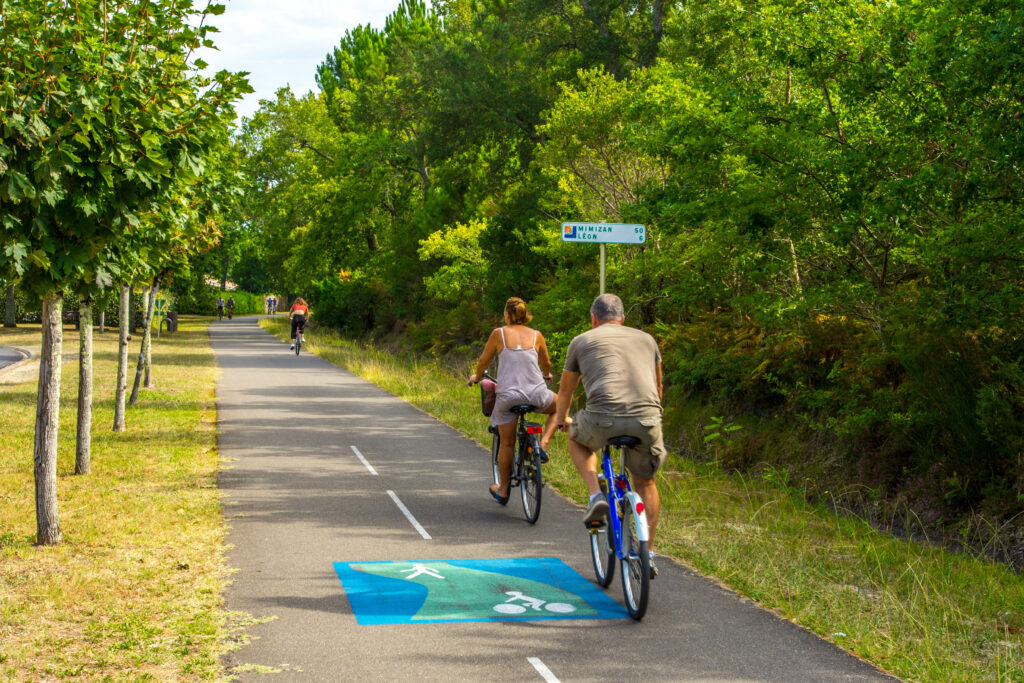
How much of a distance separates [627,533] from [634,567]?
0.22 m

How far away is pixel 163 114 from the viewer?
7.47 metres

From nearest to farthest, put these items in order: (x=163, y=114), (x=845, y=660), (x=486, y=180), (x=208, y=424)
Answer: (x=845, y=660), (x=163, y=114), (x=208, y=424), (x=486, y=180)

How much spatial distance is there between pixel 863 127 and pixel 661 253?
5064mm

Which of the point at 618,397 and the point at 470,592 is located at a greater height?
the point at 618,397

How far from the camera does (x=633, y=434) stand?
6.39 metres

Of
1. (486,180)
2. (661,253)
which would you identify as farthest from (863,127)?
(486,180)

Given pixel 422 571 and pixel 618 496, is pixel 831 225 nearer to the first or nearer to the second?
pixel 618 496

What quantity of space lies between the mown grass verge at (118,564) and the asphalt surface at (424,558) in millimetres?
274

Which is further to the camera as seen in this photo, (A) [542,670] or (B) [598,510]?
(B) [598,510]

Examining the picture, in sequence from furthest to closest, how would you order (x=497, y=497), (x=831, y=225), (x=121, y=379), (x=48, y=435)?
(x=121, y=379) < (x=831, y=225) < (x=497, y=497) < (x=48, y=435)

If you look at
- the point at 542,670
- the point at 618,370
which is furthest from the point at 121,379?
the point at 542,670

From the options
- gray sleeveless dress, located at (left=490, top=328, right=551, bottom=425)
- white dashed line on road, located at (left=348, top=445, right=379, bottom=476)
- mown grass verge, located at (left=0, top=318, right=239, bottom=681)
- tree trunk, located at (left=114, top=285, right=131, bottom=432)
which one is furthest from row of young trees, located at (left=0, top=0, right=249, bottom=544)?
tree trunk, located at (left=114, top=285, right=131, bottom=432)

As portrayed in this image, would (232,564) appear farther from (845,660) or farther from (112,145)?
(845,660)

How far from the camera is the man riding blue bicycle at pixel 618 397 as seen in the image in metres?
6.40
